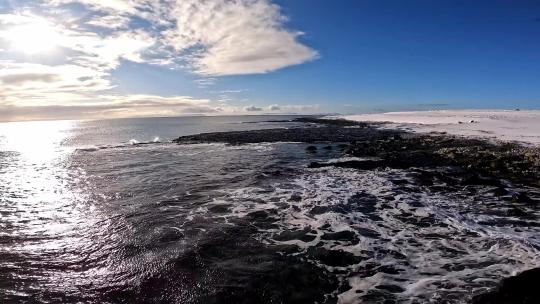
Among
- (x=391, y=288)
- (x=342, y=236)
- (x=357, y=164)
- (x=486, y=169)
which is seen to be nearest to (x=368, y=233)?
(x=342, y=236)

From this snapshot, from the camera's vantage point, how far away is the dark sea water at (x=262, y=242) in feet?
27.7

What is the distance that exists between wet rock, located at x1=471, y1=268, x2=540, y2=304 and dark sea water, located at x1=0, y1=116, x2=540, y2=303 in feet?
1.70

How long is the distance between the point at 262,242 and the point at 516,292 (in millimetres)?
6770

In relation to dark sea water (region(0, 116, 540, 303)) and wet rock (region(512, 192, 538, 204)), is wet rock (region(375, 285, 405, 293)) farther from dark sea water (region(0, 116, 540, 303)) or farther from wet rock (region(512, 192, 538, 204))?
wet rock (region(512, 192, 538, 204))

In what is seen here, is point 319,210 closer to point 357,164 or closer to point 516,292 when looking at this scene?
point 516,292

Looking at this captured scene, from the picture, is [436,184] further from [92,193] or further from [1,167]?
[1,167]

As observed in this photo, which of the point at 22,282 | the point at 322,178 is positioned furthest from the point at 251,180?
the point at 22,282

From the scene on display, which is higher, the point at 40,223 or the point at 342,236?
the point at 342,236

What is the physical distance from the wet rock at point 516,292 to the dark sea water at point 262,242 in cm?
52

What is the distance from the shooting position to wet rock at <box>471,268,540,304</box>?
6914 millimetres

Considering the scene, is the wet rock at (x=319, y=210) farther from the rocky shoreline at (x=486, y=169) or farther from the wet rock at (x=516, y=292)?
the wet rock at (x=516, y=292)

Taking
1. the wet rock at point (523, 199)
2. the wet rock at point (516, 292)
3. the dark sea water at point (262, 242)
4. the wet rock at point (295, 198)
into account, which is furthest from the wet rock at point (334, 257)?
the wet rock at point (523, 199)

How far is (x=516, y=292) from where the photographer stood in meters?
7.16

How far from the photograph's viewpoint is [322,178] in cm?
2191
